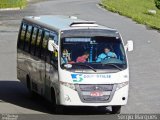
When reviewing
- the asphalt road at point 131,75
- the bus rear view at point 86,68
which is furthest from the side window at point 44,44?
the asphalt road at point 131,75

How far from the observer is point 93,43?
16.8m

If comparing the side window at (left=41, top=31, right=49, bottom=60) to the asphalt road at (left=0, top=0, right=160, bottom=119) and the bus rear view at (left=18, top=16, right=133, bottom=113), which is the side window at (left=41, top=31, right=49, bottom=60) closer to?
the bus rear view at (left=18, top=16, right=133, bottom=113)

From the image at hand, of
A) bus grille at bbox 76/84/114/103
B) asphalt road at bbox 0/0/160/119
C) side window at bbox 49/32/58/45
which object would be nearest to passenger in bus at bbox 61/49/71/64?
side window at bbox 49/32/58/45

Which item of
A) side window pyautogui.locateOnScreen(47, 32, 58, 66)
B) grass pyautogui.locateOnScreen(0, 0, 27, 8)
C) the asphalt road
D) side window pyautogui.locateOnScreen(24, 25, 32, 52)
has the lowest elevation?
grass pyautogui.locateOnScreen(0, 0, 27, 8)

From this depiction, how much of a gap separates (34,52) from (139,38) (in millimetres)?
20814

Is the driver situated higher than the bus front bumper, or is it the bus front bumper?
the driver

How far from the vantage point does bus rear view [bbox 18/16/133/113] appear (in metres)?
16.2

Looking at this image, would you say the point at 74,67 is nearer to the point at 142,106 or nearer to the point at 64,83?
the point at 64,83

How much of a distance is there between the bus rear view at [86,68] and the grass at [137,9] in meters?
26.9

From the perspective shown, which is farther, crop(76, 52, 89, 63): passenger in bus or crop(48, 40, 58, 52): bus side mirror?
crop(48, 40, 58, 52): bus side mirror

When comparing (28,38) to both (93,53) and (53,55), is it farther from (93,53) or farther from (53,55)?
(93,53)

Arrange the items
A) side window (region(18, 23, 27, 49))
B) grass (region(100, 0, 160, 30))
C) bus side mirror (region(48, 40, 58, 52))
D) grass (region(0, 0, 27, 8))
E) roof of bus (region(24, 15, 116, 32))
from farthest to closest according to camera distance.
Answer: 1. grass (region(0, 0, 27, 8))
2. grass (region(100, 0, 160, 30))
3. side window (region(18, 23, 27, 49))
4. roof of bus (region(24, 15, 116, 32))
5. bus side mirror (region(48, 40, 58, 52))

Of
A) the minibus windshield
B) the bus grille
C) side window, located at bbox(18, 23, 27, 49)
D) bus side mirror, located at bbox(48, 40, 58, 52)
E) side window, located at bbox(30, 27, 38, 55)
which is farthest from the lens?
side window, located at bbox(18, 23, 27, 49)

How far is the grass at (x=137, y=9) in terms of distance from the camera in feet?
162
